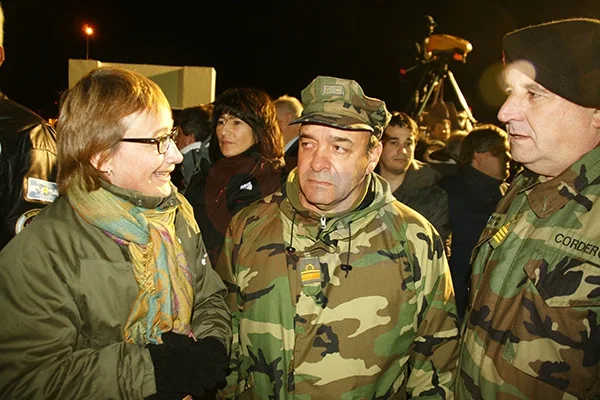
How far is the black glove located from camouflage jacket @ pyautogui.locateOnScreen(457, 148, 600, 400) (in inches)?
47.6

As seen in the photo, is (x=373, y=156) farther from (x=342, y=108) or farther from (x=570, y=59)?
(x=570, y=59)

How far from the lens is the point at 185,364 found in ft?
6.01

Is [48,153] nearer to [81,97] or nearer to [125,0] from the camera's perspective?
[81,97]

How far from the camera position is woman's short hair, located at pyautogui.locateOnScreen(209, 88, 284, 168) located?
378 centimetres

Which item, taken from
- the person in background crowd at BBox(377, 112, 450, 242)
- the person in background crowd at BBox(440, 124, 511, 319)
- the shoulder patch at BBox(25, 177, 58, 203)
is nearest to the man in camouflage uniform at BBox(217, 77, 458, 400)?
the shoulder patch at BBox(25, 177, 58, 203)

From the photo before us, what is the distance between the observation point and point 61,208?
183 cm

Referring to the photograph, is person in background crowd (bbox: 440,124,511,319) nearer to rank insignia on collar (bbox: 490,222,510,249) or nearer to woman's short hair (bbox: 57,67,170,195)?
rank insignia on collar (bbox: 490,222,510,249)

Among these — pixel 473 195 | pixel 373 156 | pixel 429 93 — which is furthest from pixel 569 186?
pixel 429 93

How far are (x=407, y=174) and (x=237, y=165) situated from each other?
1.97 m

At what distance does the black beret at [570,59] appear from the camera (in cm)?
182

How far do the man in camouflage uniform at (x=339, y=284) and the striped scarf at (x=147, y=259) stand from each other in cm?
41

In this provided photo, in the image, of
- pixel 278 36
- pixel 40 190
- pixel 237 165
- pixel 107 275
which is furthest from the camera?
pixel 278 36

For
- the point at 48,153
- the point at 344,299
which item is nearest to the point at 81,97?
the point at 48,153

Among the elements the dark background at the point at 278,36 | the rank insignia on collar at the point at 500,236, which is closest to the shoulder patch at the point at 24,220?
the rank insignia on collar at the point at 500,236
